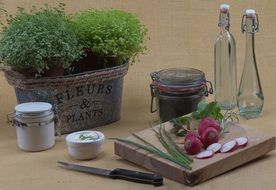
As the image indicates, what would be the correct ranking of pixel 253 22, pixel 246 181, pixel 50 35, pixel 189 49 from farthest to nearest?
pixel 189 49, pixel 253 22, pixel 50 35, pixel 246 181

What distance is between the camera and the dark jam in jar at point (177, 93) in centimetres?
110

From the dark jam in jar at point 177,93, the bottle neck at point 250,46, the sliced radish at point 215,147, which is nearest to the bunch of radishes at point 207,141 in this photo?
the sliced radish at point 215,147

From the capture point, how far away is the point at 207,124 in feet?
3.26

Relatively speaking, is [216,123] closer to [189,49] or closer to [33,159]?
[33,159]

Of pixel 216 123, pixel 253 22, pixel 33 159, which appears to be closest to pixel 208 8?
pixel 253 22

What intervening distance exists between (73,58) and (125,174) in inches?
9.2

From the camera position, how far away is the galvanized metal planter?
107 cm

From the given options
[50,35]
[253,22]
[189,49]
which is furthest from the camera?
[189,49]

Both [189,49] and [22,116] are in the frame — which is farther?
[189,49]

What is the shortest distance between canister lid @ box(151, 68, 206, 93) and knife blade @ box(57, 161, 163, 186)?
0.21 m

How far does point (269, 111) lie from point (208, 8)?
0.33 metres

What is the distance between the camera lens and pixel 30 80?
1055 millimetres

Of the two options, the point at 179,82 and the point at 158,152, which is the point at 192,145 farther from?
the point at 179,82

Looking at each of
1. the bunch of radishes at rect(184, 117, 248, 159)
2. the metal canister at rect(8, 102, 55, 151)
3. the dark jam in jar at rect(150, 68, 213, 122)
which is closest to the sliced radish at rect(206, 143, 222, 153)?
the bunch of radishes at rect(184, 117, 248, 159)
